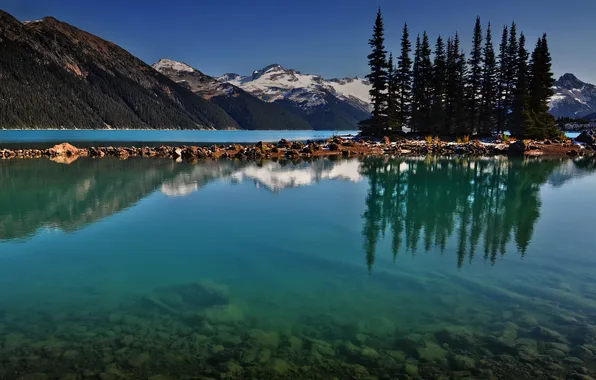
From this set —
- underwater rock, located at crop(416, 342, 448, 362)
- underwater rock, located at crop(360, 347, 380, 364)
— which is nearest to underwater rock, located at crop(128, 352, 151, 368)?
underwater rock, located at crop(360, 347, 380, 364)

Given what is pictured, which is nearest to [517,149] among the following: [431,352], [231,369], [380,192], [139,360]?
[380,192]

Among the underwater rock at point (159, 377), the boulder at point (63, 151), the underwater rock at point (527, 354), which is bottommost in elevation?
the underwater rock at point (159, 377)

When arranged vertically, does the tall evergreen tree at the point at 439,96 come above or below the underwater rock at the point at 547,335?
above

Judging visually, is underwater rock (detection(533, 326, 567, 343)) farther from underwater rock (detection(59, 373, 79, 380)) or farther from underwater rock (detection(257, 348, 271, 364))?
underwater rock (detection(59, 373, 79, 380))

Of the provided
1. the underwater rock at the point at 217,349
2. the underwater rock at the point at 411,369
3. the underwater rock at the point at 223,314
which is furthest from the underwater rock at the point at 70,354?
the underwater rock at the point at 411,369

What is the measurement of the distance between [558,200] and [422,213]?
30.4 ft

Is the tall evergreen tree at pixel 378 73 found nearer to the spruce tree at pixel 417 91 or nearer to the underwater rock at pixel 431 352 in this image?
the spruce tree at pixel 417 91

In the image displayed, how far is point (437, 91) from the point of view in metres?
72.4

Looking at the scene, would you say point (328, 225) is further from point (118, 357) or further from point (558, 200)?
point (558, 200)

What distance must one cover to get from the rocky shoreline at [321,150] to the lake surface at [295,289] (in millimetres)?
31013

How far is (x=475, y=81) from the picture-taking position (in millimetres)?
74188

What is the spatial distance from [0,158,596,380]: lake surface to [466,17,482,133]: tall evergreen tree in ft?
184

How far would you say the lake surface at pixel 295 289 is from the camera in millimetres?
6906

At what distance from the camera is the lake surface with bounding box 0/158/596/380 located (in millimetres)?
6906
